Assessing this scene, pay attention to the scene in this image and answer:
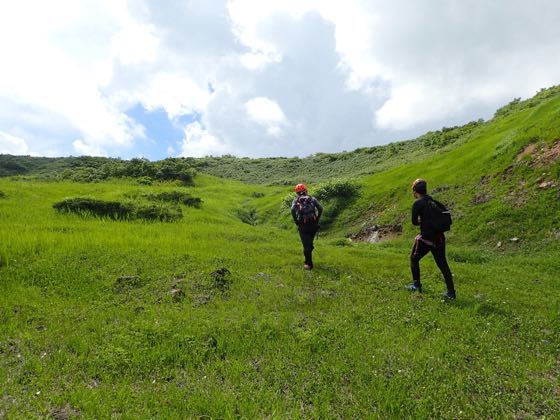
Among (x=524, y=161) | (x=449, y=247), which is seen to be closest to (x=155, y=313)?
(x=449, y=247)

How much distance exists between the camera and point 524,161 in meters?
26.5

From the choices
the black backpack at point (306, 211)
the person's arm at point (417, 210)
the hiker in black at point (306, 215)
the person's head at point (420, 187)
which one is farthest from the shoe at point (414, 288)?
the black backpack at point (306, 211)

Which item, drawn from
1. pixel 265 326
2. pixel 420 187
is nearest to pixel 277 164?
pixel 420 187

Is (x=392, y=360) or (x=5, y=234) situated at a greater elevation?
(x=5, y=234)

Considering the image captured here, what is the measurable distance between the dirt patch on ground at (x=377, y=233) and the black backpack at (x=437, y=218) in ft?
51.6

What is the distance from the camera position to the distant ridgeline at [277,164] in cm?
5266

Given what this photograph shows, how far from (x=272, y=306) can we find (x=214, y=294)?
6.30 ft

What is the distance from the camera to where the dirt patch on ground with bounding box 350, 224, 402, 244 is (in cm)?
2831

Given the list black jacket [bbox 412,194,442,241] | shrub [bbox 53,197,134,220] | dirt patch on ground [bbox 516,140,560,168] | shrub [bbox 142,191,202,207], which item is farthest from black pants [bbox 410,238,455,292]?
shrub [bbox 142,191,202,207]

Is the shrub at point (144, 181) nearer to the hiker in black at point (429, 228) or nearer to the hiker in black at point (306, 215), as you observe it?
the hiker in black at point (306, 215)

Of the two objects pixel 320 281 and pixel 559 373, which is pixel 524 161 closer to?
pixel 320 281

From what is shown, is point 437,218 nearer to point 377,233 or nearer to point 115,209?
point 377,233

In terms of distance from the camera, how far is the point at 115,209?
25.5 m

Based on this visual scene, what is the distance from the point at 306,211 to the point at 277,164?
83826 millimetres
